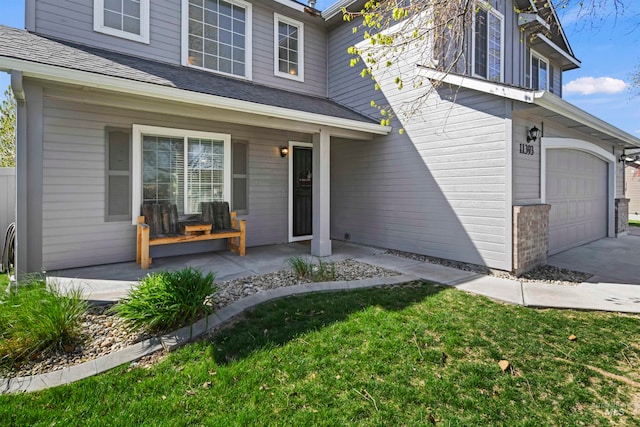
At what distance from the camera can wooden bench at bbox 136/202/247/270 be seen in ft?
17.9

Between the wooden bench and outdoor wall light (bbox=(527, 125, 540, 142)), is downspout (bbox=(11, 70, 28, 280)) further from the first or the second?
outdoor wall light (bbox=(527, 125, 540, 142))

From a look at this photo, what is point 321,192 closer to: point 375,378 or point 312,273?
point 312,273

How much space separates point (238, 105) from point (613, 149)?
35.8 ft

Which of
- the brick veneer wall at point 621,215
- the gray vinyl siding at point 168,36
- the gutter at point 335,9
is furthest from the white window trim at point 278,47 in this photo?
the brick veneer wall at point 621,215

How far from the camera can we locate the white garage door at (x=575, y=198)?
6.83 meters

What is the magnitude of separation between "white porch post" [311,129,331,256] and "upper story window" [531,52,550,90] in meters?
7.80

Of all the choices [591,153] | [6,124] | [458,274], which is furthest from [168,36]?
[6,124]

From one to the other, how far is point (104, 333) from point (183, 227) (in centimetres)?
315

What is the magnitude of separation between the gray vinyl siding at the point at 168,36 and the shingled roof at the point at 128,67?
0.64ft

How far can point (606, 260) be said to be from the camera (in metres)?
6.46

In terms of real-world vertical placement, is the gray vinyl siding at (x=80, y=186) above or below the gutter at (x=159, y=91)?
below

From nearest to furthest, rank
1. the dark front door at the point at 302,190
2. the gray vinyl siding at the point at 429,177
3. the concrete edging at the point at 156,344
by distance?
the concrete edging at the point at 156,344 → the gray vinyl siding at the point at 429,177 → the dark front door at the point at 302,190

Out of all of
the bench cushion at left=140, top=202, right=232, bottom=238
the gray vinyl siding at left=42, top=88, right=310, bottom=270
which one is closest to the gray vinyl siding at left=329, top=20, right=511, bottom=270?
the bench cushion at left=140, top=202, right=232, bottom=238

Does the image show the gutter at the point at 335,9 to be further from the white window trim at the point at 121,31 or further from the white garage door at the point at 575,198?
the white garage door at the point at 575,198
